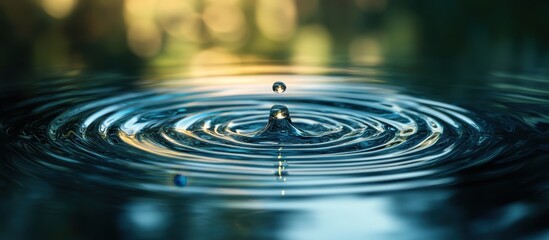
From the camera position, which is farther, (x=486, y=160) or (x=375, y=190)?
(x=486, y=160)

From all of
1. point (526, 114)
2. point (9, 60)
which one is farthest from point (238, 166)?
point (9, 60)

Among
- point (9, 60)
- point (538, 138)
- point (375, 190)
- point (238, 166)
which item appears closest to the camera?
point (375, 190)

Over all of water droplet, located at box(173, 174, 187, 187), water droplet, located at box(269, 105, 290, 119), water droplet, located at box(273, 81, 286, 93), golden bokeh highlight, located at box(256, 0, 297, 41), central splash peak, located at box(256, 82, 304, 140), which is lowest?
water droplet, located at box(173, 174, 187, 187)

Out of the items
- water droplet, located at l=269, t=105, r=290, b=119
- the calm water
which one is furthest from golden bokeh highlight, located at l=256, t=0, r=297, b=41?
water droplet, located at l=269, t=105, r=290, b=119

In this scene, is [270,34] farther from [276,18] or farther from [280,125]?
[280,125]

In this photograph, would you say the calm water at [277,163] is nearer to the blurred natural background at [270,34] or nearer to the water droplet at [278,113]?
the water droplet at [278,113]

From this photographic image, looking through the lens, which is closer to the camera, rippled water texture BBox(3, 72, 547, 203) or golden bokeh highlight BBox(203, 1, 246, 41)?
rippled water texture BBox(3, 72, 547, 203)

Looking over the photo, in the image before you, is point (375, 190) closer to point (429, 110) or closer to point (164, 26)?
point (429, 110)

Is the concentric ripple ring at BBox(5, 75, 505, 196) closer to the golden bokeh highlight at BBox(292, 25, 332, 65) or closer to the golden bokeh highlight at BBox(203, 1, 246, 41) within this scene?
the golden bokeh highlight at BBox(292, 25, 332, 65)
